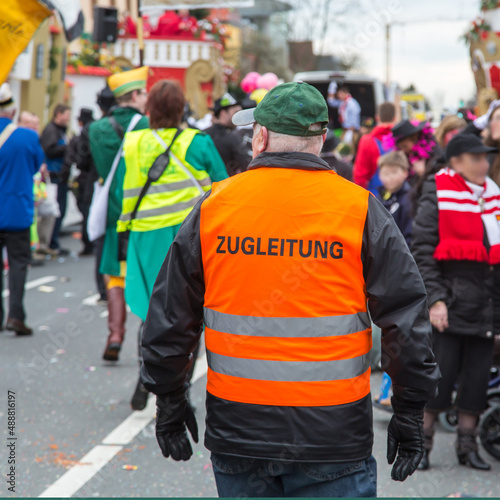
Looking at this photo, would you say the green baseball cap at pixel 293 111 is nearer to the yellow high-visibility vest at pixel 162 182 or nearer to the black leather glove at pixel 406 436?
the black leather glove at pixel 406 436

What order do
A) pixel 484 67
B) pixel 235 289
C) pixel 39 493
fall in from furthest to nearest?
pixel 484 67
pixel 39 493
pixel 235 289

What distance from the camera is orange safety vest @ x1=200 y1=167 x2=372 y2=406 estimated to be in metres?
2.55

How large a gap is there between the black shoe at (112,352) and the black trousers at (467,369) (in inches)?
116

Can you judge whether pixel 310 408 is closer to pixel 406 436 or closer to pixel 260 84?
pixel 406 436

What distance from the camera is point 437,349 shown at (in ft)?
16.1

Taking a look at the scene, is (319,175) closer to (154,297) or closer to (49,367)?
(154,297)

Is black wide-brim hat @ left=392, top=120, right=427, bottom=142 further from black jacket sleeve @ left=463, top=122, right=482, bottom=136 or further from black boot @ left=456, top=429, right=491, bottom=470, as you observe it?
black boot @ left=456, top=429, right=491, bottom=470

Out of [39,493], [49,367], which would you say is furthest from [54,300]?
[39,493]

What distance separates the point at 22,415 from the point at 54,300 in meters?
4.30

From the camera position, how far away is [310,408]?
2547 mm

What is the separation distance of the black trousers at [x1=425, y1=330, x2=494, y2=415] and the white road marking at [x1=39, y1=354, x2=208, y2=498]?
1.90m

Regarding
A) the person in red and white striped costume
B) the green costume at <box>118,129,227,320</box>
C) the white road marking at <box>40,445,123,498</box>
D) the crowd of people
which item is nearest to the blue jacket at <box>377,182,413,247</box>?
the crowd of people

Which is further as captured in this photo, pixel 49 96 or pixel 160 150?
pixel 49 96

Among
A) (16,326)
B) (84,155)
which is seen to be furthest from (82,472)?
(84,155)
